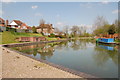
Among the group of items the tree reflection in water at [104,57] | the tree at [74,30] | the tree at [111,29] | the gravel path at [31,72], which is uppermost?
the tree at [74,30]

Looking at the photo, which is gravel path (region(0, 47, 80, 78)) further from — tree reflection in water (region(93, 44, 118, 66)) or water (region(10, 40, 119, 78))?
tree reflection in water (region(93, 44, 118, 66))

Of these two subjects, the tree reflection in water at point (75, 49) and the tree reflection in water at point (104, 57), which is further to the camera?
the tree reflection in water at point (75, 49)

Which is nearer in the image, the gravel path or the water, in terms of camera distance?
the gravel path

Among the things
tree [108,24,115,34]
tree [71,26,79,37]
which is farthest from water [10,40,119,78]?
tree [71,26,79,37]

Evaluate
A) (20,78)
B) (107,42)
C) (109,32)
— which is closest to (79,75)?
(20,78)

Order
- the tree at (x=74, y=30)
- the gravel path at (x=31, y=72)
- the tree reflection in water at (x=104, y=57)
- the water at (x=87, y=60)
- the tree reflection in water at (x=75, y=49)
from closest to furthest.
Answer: the gravel path at (x=31, y=72), the water at (x=87, y=60), the tree reflection in water at (x=104, y=57), the tree reflection in water at (x=75, y=49), the tree at (x=74, y=30)

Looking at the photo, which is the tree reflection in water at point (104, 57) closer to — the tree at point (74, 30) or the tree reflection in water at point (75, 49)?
the tree reflection in water at point (75, 49)

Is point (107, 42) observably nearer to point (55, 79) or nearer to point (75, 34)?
point (55, 79)

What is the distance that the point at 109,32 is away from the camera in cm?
3569

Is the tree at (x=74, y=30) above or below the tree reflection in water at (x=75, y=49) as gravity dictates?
above

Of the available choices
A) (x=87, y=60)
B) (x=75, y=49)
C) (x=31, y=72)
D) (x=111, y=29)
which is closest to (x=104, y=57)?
(x=87, y=60)

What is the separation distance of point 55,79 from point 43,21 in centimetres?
4418

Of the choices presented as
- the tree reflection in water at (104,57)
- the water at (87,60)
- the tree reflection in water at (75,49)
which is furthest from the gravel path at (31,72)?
the tree reflection in water at (104,57)

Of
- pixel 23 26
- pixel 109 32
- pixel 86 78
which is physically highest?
pixel 23 26
